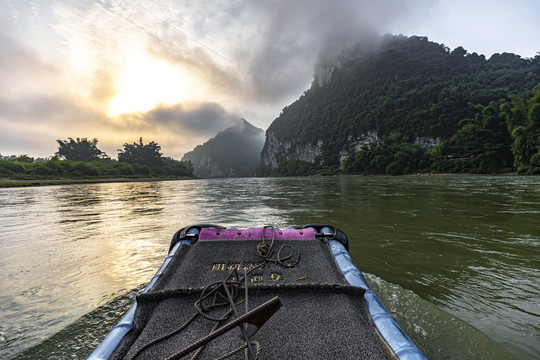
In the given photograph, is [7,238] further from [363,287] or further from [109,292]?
[363,287]

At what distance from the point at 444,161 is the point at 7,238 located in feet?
200

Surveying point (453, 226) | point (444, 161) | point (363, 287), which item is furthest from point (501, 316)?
point (444, 161)

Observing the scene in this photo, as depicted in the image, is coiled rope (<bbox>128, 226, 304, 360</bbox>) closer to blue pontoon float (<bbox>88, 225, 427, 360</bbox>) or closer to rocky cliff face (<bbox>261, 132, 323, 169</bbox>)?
blue pontoon float (<bbox>88, 225, 427, 360</bbox>)

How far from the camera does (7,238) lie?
204 inches

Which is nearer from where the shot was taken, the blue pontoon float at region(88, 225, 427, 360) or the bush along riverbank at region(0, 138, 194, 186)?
the blue pontoon float at region(88, 225, 427, 360)

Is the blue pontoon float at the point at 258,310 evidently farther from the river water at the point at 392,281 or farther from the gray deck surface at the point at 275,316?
the river water at the point at 392,281

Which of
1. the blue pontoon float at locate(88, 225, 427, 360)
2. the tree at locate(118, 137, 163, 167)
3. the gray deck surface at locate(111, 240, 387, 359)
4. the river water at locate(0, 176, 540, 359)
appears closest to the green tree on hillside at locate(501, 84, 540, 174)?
the river water at locate(0, 176, 540, 359)

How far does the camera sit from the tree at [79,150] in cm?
7394

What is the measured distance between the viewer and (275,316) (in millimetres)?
1453

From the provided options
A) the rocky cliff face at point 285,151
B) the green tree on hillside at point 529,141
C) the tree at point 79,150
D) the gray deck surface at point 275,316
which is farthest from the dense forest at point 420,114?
the tree at point 79,150

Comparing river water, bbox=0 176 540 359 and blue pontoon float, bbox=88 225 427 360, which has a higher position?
blue pontoon float, bbox=88 225 427 360

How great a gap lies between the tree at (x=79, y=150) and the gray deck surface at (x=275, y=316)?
97.4 m

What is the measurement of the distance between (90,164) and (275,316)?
7656cm

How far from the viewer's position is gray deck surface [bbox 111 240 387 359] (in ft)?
3.84
